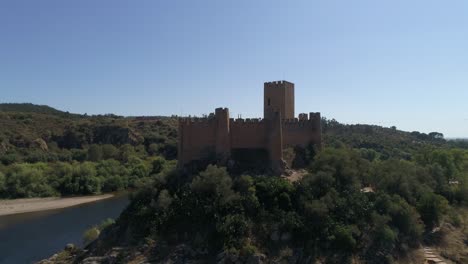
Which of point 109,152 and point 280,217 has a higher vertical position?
point 109,152

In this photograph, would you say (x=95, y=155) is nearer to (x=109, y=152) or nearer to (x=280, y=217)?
(x=109, y=152)

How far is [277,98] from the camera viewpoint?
2841cm

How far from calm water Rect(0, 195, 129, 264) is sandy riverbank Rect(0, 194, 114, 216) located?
1.64m

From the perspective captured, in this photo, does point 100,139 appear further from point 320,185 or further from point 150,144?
point 320,185

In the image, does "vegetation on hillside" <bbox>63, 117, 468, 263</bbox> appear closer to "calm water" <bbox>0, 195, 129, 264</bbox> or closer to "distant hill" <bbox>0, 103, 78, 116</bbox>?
"calm water" <bbox>0, 195, 129, 264</bbox>

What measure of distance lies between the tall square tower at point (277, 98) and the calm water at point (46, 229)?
16.1 metres

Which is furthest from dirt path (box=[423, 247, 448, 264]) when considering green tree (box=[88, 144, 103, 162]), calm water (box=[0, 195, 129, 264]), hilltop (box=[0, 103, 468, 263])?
green tree (box=[88, 144, 103, 162])

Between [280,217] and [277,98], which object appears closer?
[280,217]

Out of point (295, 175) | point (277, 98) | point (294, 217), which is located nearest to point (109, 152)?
point (277, 98)

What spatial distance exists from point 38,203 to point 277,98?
3063 centimetres

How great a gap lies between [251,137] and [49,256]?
1510 cm

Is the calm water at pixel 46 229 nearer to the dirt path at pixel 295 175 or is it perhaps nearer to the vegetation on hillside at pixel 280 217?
the vegetation on hillside at pixel 280 217

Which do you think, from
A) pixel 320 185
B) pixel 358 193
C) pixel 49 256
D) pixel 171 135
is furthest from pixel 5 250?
pixel 171 135

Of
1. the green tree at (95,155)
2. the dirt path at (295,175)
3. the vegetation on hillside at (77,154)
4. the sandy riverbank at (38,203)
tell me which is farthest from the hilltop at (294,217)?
the green tree at (95,155)
